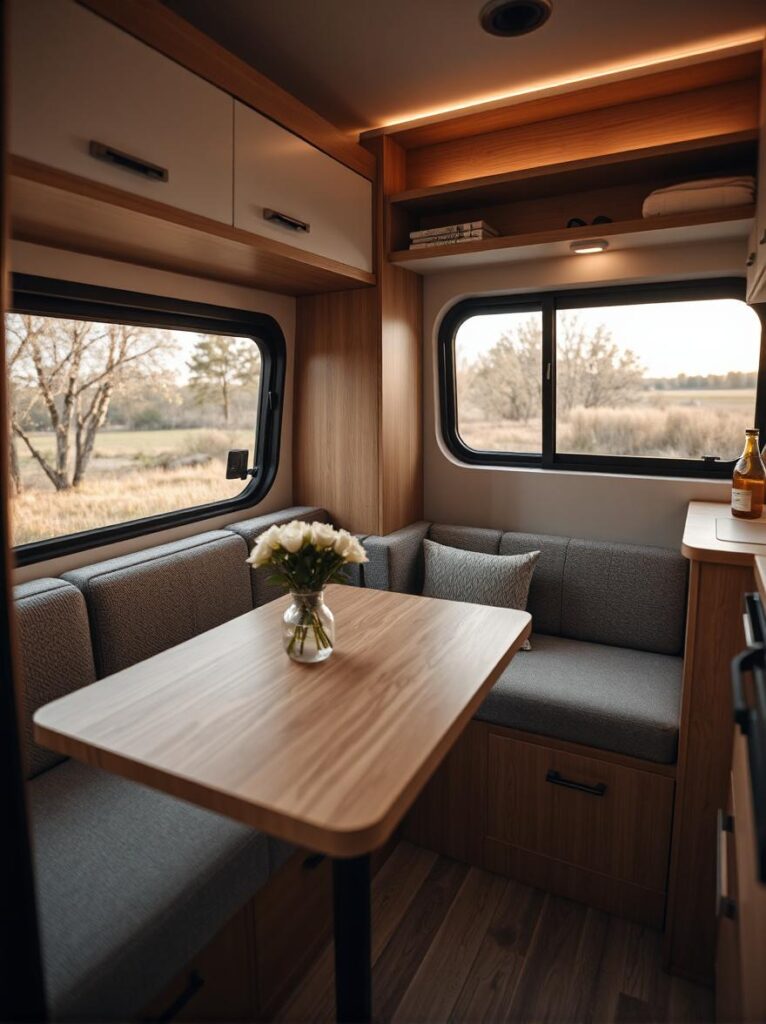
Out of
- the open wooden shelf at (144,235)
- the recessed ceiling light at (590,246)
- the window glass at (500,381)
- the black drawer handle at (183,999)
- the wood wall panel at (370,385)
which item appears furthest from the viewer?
the window glass at (500,381)

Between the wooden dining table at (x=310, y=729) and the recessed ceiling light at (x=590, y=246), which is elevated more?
the recessed ceiling light at (x=590, y=246)

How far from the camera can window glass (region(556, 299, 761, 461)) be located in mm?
2699

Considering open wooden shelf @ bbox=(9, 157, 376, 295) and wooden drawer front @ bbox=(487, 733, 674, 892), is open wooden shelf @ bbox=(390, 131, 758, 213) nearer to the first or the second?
open wooden shelf @ bbox=(9, 157, 376, 295)

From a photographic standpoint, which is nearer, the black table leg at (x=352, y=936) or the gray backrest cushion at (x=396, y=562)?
the black table leg at (x=352, y=936)

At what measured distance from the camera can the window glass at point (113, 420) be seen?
2008mm

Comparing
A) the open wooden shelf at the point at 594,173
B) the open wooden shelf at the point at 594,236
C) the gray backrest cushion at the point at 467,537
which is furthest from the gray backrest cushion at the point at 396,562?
the open wooden shelf at the point at 594,173

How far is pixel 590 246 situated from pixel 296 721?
2.12 metres

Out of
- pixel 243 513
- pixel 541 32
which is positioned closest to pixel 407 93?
pixel 541 32

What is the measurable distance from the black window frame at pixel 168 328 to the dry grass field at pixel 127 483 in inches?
1.5

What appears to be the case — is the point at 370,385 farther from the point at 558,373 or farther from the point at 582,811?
the point at 582,811

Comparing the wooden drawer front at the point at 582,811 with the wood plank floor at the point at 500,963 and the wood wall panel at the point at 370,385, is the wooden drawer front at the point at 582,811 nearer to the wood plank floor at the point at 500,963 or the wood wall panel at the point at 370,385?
the wood plank floor at the point at 500,963

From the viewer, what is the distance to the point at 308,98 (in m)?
2.52

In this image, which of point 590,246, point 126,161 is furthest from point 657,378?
point 126,161

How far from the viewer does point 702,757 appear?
1.90 meters
